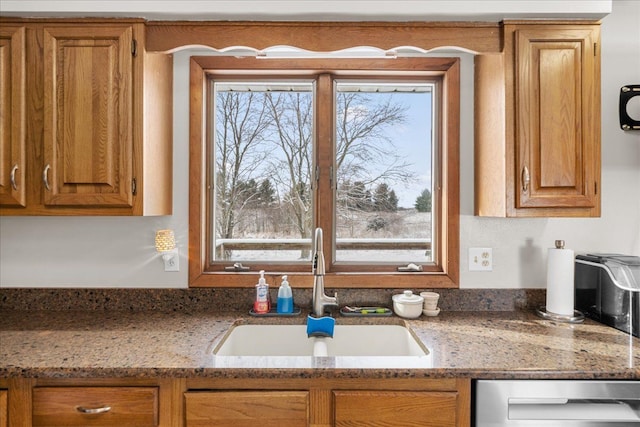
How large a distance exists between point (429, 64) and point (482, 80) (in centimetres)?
26

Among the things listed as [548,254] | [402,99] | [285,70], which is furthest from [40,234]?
[548,254]

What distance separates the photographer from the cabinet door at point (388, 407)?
1.27m

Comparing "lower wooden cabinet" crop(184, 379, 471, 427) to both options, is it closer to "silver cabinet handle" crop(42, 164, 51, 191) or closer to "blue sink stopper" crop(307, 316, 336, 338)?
"blue sink stopper" crop(307, 316, 336, 338)

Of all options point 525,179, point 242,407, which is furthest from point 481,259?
point 242,407

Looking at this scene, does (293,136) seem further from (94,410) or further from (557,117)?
(94,410)

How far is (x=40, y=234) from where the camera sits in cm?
196

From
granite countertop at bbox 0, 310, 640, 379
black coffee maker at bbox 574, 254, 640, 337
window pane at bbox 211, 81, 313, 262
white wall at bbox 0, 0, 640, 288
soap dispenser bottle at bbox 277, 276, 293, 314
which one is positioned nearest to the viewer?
granite countertop at bbox 0, 310, 640, 379

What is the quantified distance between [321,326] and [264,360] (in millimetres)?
448

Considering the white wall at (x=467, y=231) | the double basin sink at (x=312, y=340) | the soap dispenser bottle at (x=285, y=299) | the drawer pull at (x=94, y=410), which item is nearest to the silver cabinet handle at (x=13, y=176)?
the white wall at (x=467, y=231)

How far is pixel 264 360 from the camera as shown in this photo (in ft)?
4.32

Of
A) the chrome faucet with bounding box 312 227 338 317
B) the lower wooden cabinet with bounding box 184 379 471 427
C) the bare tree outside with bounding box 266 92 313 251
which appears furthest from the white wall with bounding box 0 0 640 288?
the lower wooden cabinet with bounding box 184 379 471 427

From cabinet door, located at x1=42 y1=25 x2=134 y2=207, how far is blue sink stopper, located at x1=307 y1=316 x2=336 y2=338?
35.7 inches

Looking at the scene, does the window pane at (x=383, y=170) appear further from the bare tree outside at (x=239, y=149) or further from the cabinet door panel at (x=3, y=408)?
the cabinet door panel at (x=3, y=408)

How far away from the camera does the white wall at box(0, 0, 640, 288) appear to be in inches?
77.0
